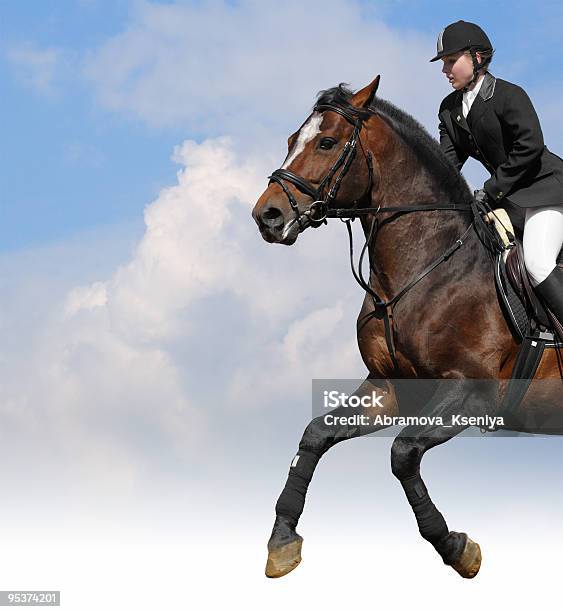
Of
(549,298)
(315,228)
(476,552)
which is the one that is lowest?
(476,552)

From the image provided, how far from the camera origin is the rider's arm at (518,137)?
7312 millimetres

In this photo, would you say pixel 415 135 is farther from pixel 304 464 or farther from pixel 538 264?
pixel 304 464

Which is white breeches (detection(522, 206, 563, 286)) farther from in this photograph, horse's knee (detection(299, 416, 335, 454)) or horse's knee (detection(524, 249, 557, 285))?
horse's knee (detection(299, 416, 335, 454))

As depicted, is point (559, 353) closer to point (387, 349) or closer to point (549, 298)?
point (549, 298)

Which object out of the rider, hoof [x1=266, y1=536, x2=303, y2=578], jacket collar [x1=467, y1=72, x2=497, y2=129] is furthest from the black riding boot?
hoof [x1=266, y1=536, x2=303, y2=578]

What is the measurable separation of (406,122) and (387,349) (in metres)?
1.82

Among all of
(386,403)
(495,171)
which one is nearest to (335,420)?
(386,403)

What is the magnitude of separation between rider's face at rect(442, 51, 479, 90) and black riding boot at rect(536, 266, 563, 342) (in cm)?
171

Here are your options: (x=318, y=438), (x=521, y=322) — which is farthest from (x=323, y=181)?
(x=318, y=438)

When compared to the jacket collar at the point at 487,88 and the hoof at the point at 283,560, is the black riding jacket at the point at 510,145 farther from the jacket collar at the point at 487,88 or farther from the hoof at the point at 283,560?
the hoof at the point at 283,560

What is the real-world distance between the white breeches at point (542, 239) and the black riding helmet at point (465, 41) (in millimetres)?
1218

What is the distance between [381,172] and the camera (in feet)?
24.1

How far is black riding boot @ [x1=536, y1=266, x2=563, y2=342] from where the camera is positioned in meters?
7.23

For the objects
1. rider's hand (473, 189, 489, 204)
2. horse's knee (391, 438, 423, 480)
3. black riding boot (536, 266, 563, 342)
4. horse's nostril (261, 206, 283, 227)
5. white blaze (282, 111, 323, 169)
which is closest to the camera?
horse's nostril (261, 206, 283, 227)
